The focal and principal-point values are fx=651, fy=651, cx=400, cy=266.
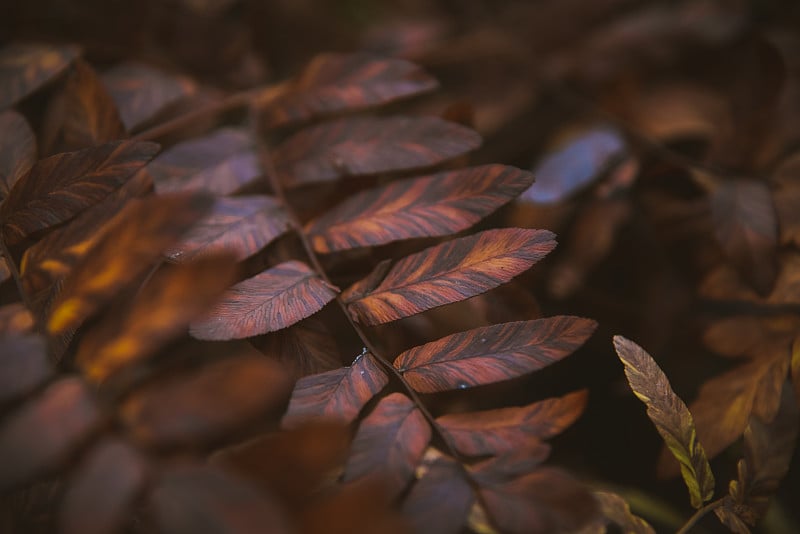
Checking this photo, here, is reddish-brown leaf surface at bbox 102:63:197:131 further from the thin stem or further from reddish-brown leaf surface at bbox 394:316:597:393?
the thin stem

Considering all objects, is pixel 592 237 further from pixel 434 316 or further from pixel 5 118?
pixel 5 118

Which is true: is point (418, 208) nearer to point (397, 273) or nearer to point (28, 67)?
point (397, 273)

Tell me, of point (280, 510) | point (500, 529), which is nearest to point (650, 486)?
point (500, 529)

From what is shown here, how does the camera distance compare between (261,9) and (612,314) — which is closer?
(612,314)

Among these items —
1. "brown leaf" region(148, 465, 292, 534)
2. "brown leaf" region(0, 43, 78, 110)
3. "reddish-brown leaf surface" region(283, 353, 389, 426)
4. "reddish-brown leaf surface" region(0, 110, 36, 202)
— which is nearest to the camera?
"brown leaf" region(148, 465, 292, 534)

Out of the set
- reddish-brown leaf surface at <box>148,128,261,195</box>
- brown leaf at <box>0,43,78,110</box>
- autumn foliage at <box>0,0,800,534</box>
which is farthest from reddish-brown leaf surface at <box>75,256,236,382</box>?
brown leaf at <box>0,43,78,110</box>

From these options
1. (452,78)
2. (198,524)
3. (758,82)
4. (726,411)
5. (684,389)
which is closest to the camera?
(198,524)
